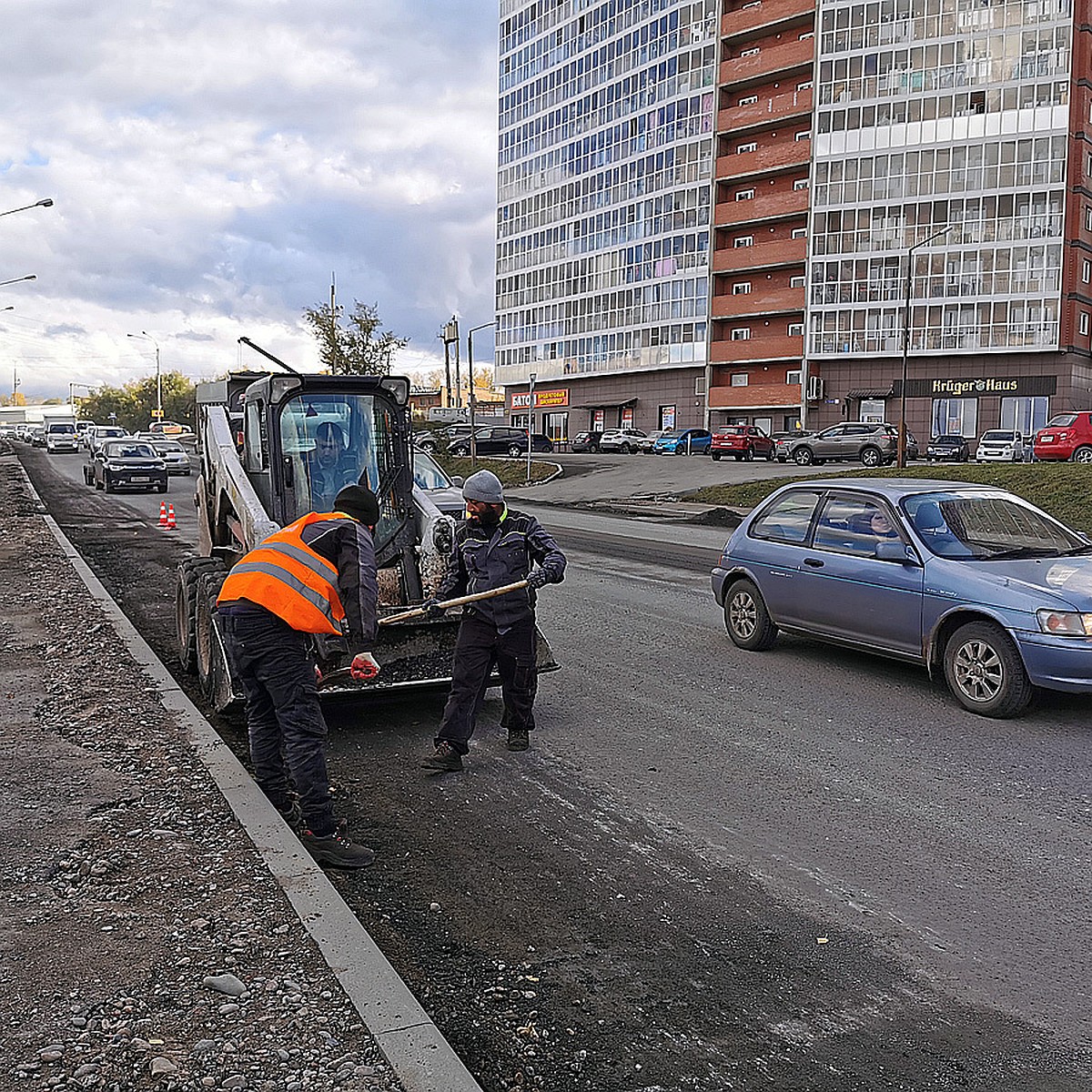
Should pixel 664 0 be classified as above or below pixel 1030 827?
above

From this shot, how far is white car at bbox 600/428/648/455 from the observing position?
6519cm

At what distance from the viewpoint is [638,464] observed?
48750 millimetres

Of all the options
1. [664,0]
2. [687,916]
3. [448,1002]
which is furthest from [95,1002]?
[664,0]

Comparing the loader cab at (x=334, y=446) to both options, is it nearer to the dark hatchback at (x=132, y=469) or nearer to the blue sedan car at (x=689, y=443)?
the dark hatchback at (x=132, y=469)

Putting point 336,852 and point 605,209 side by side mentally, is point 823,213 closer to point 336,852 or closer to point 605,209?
point 605,209

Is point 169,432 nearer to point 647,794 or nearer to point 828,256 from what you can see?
point 828,256

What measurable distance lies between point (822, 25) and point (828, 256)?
13.9 meters

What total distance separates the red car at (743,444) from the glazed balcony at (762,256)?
64.5ft

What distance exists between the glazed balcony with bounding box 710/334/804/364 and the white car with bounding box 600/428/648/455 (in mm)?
9196

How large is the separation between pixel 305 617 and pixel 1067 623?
496cm

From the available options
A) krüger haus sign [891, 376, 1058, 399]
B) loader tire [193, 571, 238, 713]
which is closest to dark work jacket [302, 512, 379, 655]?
loader tire [193, 571, 238, 713]

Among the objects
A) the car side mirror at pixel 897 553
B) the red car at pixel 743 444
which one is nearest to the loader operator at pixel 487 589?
the car side mirror at pixel 897 553

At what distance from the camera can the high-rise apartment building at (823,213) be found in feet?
196

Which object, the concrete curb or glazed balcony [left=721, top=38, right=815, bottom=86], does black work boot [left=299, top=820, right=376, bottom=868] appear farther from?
glazed balcony [left=721, top=38, right=815, bottom=86]
